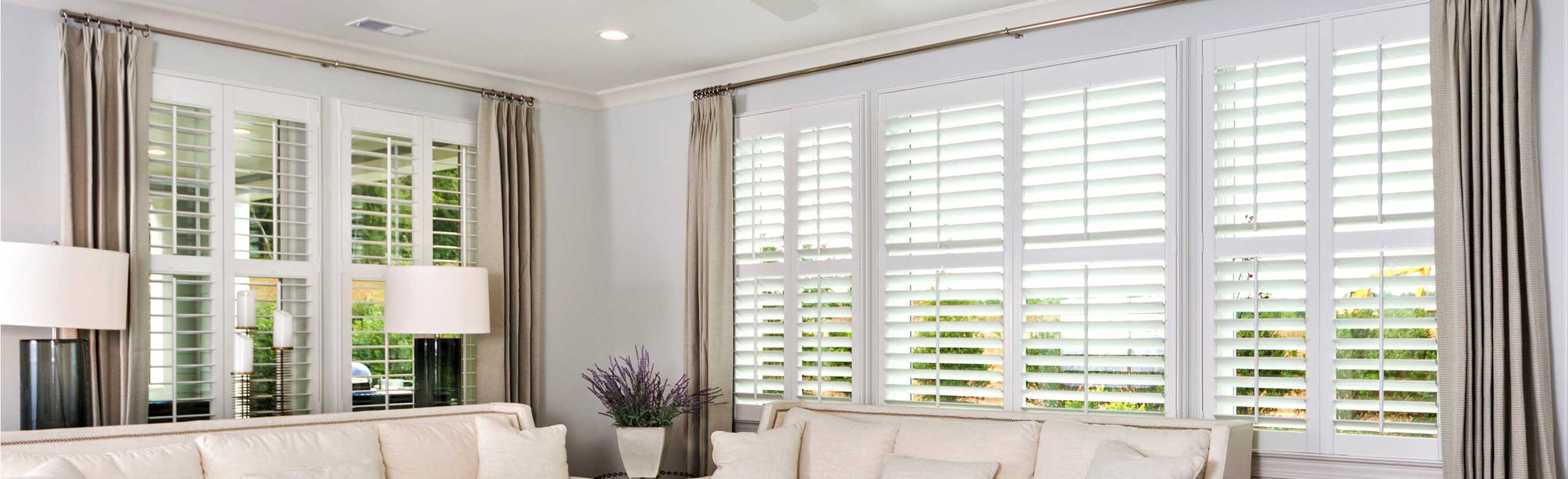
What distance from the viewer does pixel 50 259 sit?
3381 millimetres

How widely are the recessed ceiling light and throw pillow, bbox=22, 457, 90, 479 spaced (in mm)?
2436

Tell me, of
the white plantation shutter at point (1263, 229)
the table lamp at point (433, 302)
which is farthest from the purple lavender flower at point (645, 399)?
the white plantation shutter at point (1263, 229)

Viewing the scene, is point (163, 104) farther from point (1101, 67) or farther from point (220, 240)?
point (1101, 67)

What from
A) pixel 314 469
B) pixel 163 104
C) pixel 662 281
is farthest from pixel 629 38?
pixel 314 469

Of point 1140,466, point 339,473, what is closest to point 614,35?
point 339,473

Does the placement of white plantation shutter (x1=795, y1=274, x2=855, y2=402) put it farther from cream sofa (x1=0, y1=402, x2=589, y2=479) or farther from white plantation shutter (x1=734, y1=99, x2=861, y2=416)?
cream sofa (x1=0, y1=402, x2=589, y2=479)

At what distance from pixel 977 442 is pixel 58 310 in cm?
305

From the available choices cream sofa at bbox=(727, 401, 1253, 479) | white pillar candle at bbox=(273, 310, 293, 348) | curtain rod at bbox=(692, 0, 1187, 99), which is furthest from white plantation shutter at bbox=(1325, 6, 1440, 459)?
white pillar candle at bbox=(273, 310, 293, 348)

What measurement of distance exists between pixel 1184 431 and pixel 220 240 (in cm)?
368

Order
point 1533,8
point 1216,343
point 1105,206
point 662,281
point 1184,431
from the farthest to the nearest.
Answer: point 662,281, point 1105,206, point 1216,343, point 1184,431, point 1533,8

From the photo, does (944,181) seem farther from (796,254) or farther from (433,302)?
(433,302)

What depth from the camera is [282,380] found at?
437cm

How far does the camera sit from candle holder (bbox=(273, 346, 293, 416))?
14.3 feet

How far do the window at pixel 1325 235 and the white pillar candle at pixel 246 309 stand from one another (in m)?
3.62
